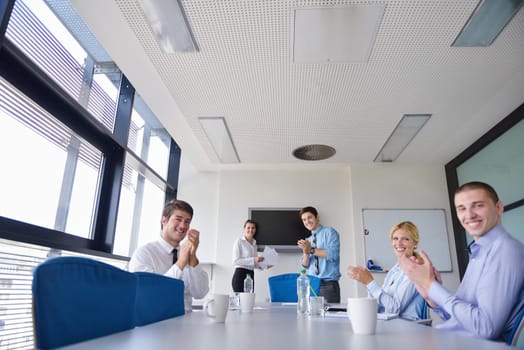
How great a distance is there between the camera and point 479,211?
148 cm

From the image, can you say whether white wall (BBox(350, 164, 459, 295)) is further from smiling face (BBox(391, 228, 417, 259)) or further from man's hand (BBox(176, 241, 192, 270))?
man's hand (BBox(176, 241, 192, 270))

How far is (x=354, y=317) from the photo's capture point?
1003 millimetres

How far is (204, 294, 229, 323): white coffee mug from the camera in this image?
121 cm

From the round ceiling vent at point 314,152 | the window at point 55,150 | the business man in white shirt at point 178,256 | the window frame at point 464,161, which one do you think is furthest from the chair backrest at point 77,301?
the window frame at point 464,161

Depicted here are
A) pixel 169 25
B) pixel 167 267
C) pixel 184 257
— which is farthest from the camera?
pixel 169 25

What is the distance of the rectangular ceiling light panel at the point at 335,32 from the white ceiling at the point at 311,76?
0.20 ft

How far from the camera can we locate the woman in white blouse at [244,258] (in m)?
4.26

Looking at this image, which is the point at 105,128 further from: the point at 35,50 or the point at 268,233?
the point at 268,233

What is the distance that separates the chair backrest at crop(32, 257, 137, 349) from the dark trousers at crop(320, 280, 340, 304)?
2.49 metres

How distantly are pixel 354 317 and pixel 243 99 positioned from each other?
2.78 m

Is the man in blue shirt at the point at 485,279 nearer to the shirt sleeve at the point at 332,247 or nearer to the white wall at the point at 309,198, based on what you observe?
the shirt sleeve at the point at 332,247

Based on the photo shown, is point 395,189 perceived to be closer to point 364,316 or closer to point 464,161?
point 464,161

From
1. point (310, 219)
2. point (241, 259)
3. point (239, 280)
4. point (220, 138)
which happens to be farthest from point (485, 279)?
point (220, 138)

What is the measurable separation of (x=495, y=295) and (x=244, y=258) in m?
3.32
